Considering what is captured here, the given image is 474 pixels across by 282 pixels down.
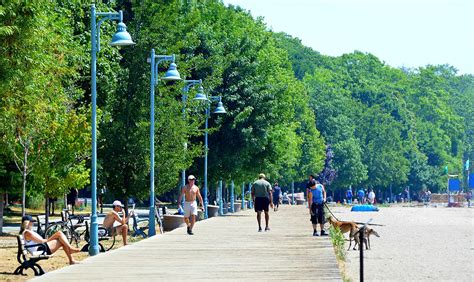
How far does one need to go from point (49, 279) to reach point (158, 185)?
2206 centimetres

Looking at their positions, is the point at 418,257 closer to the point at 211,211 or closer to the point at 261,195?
the point at 261,195

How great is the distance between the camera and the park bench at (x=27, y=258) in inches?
909

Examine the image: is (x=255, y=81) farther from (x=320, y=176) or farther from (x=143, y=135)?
(x=320, y=176)

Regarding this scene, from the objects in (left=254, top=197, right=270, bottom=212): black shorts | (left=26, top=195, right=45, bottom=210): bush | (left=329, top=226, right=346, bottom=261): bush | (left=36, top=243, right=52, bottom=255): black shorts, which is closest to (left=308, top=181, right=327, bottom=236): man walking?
(left=254, top=197, right=270, bottom=212): black shorts

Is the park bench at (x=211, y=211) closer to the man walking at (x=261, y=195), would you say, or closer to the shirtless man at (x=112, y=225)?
the man walking at (x=261, y=195)

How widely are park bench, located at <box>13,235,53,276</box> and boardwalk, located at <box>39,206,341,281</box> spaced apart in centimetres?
74

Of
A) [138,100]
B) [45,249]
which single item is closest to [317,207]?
[138,100]

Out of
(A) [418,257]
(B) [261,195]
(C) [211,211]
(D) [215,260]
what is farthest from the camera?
(C) [211,211]

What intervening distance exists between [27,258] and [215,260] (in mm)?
3905

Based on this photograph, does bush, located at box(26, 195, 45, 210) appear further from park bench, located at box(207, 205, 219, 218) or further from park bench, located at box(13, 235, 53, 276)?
park bench, located at box(13, 235, 53, 276)

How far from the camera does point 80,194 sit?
9475cm

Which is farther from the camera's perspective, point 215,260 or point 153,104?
point 153,104

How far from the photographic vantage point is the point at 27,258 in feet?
78.0

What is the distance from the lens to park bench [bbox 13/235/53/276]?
23078 mm
